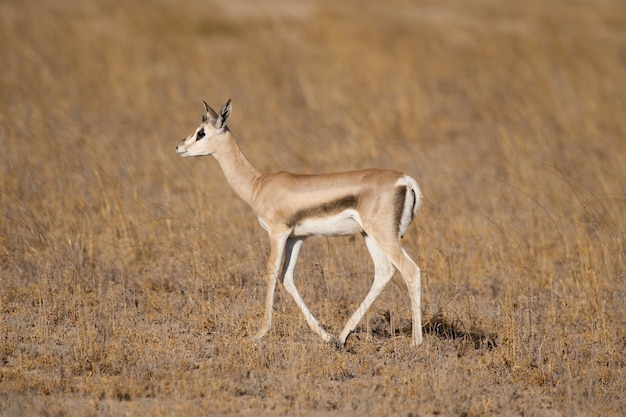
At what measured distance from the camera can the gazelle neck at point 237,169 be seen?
299 inches

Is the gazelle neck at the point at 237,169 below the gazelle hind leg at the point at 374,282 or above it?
above

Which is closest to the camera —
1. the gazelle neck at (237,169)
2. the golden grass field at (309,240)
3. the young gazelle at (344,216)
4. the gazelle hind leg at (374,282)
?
the golden grass field at (309,240)

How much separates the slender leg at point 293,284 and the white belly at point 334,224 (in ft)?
1.35

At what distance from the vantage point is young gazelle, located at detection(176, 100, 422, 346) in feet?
22.4

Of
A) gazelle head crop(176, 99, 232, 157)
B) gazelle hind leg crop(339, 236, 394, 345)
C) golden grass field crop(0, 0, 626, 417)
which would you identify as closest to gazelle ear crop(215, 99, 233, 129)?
gazelle head crop(176, 99, 232, 157)

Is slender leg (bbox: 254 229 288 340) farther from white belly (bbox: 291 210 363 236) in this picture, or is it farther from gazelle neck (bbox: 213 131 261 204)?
gazelle neck (bbox: 213 131 261 204)

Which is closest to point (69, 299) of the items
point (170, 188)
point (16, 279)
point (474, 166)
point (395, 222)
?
point (16, 279)

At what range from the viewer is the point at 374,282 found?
7184mm

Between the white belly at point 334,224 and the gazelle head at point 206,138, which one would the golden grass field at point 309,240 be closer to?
the white belly at point 334,224

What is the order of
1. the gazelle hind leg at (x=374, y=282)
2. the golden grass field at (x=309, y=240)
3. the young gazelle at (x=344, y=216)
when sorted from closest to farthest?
the golden grass field at (x=309, y=240), the young gazelle at (x=344, y=216), the gazelle hind leg at (x=374, y=282)

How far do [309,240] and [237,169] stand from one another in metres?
2.44

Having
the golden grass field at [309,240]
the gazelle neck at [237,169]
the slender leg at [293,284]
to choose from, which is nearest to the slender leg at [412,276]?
the golden grass field at [309,240]

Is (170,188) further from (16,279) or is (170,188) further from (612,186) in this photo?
(612,186)

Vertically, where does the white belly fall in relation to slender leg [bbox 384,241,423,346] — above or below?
above
